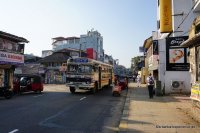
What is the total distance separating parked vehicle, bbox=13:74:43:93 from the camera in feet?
94.8

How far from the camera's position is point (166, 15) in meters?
28.3

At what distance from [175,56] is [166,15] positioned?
4.24m

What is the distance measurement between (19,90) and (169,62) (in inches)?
569

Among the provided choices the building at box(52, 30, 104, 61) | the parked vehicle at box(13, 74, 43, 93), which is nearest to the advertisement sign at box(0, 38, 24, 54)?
the parked vehicle at box(13, 74, 43, 93)

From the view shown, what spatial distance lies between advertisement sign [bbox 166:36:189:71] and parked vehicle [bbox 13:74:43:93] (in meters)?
12.8

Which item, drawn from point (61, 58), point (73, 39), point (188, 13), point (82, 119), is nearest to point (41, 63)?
point (61, 58)

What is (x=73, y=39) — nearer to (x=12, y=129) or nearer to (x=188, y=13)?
(x=188, y=13)

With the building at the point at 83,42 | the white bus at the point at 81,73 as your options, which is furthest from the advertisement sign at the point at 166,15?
the building at the point at 83,42

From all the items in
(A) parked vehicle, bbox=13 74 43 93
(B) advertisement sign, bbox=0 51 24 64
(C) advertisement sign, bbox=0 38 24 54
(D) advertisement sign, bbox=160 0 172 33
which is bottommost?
(A) parked vehicle, bbox=13 74 43 93

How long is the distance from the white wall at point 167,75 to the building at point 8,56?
13.7 meters

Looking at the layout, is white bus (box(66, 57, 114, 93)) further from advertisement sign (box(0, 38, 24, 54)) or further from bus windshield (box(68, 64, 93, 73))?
advertisement sign (box(0, 38, 24, 54))

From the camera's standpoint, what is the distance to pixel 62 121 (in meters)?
12.7

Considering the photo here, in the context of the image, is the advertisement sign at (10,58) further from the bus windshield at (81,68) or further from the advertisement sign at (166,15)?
the advertisement sign at (166,15)

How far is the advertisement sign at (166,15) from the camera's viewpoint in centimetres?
2817
